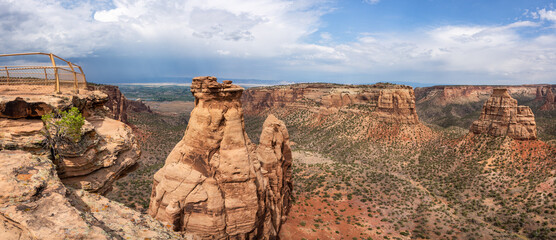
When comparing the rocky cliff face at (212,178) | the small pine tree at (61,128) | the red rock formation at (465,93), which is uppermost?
the red rock formation at (465,93)

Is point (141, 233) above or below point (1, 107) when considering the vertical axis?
below

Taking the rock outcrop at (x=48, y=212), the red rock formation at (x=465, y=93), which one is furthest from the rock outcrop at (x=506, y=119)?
the red rock formation at (x=465, y=93)

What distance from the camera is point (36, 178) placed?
236 inches

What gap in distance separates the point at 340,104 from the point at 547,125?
54392 millimetres

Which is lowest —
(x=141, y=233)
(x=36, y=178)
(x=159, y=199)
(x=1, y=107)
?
(x=159, y=199)

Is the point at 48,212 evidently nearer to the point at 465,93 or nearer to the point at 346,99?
the point at 346,99

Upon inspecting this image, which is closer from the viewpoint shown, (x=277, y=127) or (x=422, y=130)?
(x=277, y=127)

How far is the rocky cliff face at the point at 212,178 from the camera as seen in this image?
14.3m

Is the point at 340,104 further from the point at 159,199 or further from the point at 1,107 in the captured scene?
the point at 1,107

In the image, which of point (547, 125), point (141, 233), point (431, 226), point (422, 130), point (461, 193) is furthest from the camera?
point (547, 125)

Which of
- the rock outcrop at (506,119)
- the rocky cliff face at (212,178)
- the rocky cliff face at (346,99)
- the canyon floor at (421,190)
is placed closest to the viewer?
the rocky cliff face at (212,178)

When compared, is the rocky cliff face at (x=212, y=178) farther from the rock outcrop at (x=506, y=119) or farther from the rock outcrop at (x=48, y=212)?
the rock outcrop at (x=506, y=119)

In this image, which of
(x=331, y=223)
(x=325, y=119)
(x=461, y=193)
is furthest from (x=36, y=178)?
(x=325, y=119)

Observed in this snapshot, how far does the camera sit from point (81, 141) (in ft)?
31.5
